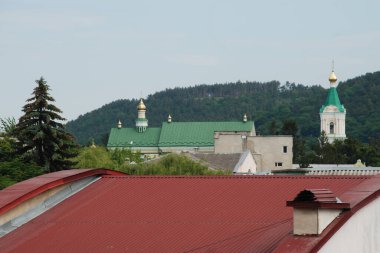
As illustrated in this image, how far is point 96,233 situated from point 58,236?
71 cm

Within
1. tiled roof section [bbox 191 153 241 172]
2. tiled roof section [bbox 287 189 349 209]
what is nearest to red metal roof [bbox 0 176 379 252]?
tiled roof section [bbox 287 189 349 209]

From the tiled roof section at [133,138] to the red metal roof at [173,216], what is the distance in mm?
149909

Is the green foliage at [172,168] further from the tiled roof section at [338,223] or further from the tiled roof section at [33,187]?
the tiled roof section at [338,223]

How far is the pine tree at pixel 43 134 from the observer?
57.6 metres

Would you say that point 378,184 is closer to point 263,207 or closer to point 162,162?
point 263,207

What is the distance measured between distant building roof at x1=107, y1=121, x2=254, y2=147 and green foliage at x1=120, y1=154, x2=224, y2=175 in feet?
313

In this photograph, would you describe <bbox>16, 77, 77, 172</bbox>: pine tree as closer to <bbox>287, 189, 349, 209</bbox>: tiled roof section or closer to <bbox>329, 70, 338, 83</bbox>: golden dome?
<bbox>287, 189, 349, 209</bbox>: tiled roof section

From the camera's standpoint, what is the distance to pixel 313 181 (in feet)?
68.7

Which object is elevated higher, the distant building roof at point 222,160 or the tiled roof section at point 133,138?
the tiled roof section at point 133,138

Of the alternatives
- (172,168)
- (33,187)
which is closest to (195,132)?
(172,168)

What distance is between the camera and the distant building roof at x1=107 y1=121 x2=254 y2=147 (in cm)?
16612

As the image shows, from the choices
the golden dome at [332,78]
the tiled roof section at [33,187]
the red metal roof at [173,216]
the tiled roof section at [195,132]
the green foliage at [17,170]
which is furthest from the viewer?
the golden dome at [332,78]

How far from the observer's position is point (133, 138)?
578 feet

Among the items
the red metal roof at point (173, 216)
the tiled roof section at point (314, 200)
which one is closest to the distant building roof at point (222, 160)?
the red metal roof at point (173, 216)
